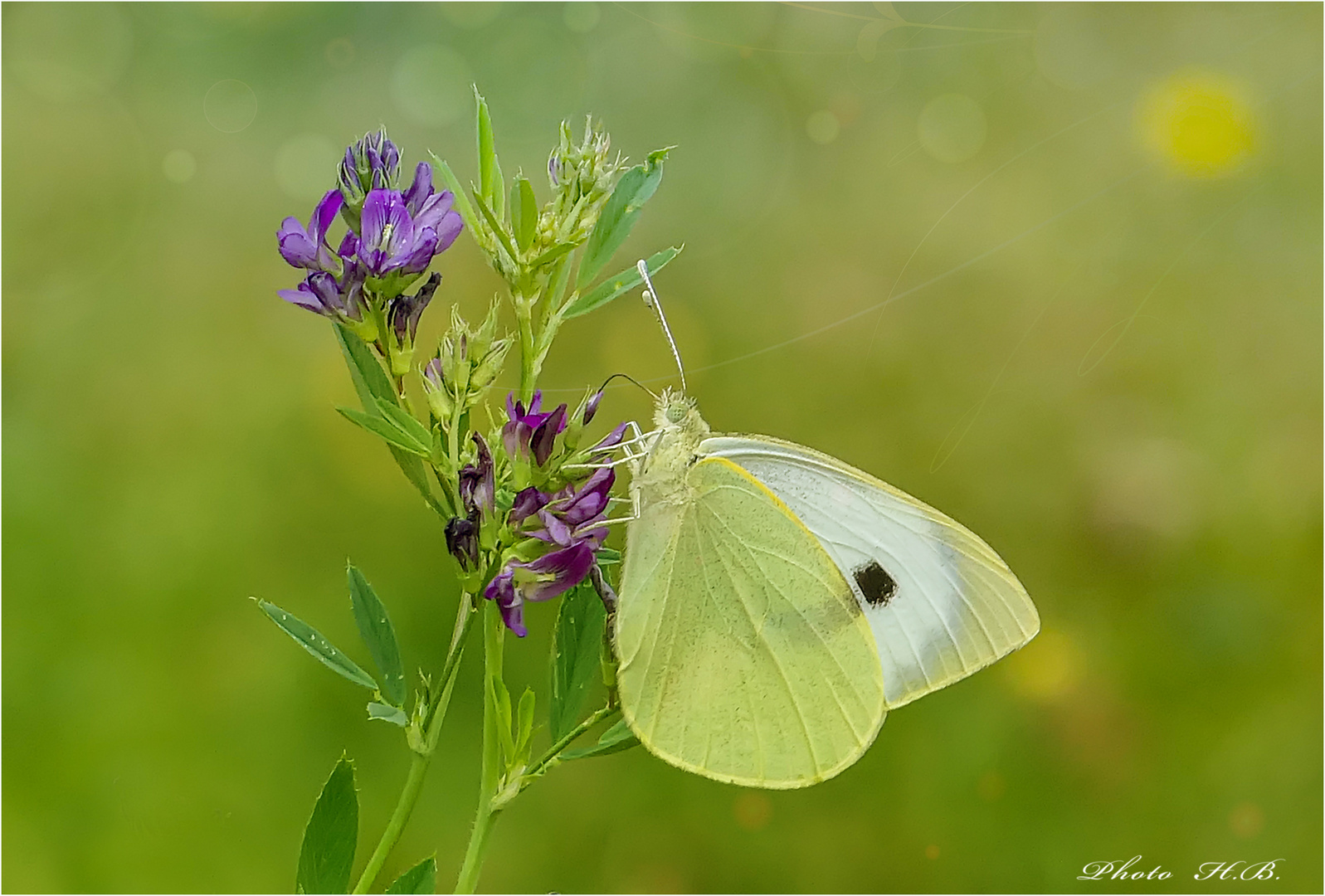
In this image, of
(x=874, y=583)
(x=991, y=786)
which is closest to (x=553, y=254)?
(x=874, y=583)

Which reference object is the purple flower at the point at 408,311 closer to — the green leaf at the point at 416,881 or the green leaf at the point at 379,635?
the green leaf at the point at 379,635

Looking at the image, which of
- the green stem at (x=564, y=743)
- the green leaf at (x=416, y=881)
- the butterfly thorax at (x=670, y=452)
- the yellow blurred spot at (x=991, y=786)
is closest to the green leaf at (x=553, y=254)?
the butterfly thorax at (x=670, y=452)

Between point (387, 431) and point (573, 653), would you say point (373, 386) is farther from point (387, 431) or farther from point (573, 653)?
point (573, 653)

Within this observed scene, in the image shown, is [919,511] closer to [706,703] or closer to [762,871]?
[706,703]

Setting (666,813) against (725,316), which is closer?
(666,813)

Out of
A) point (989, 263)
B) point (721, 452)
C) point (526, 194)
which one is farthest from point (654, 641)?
point (989, 263)

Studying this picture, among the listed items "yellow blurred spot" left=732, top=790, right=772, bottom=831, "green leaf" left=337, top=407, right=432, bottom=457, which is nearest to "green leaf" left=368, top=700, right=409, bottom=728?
"green leaf" left=337, top=407, right=432, bottom=457
